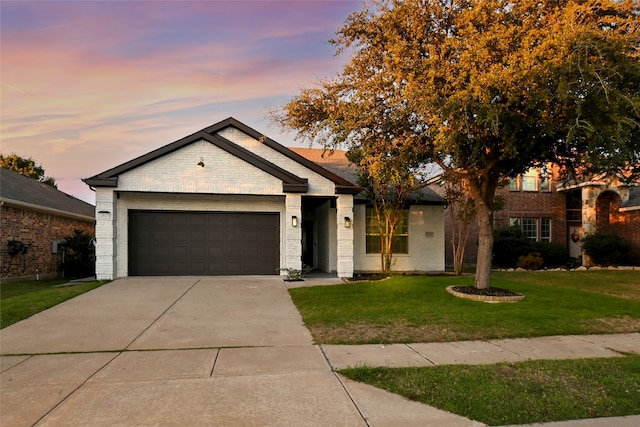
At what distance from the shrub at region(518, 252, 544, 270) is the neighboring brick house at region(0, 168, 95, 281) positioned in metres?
22.7

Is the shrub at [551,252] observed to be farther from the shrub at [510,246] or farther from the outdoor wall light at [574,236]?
the outdoor wall light at [574,236]

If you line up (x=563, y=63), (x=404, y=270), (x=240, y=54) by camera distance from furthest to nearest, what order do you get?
Result: (x=404, y=270), (x=240, y=54), (x=563, y=63)

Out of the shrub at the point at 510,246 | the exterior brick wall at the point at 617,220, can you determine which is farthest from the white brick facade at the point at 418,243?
the exterior brick wall at the point at 617,220

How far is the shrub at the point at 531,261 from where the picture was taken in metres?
20.3

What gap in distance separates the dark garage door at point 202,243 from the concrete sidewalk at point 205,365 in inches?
212

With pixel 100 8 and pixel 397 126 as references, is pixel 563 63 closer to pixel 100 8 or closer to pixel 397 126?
pixel 397 126

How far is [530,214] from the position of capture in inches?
910

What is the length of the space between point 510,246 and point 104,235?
738 inches

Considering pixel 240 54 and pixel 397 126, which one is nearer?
pixel 397 126

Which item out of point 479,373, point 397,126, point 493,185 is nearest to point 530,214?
point 493,185

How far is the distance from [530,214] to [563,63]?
17253 mm

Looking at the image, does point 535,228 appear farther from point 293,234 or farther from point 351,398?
point 351,398

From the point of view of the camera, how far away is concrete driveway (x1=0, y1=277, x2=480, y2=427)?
399 cm

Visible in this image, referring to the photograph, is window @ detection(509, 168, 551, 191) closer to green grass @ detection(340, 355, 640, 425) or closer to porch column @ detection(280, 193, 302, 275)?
porch column @ detection(280, 193, 302, 275)
